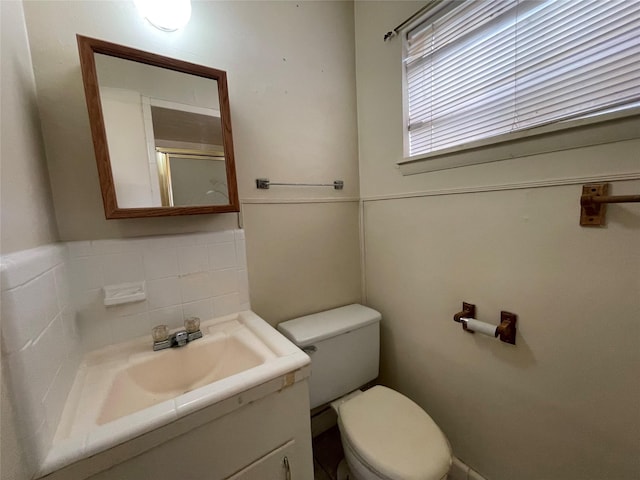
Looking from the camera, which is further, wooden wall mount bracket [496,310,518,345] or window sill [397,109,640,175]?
wooden wall mount bracket [496,310,518,345]

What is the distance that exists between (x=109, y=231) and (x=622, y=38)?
5.41ft

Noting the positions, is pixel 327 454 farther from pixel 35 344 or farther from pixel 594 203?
pixel 594 203

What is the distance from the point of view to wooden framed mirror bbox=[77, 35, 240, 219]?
819 mm

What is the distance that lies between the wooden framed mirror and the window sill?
34.7 inches

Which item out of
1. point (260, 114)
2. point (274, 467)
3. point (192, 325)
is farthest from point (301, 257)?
point (274, 467)

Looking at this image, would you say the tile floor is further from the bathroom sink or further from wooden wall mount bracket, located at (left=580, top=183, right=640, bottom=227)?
wooden wall mount bracket, located at (left=580, top=183, right=640, bottom=227)

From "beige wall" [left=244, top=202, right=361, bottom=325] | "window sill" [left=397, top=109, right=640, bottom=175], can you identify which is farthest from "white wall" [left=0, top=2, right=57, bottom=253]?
"window sill" [left=397, top=109, right=640, bottom=175]

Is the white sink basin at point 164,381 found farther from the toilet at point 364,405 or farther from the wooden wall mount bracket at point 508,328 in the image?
the wooden wall mount bracket at point 508,328

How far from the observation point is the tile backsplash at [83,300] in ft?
1.55

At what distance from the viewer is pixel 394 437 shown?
942mm

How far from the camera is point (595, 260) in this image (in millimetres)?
754

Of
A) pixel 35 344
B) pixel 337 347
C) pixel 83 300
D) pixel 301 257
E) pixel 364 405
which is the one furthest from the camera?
pixel 301 257

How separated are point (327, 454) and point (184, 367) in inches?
38.2

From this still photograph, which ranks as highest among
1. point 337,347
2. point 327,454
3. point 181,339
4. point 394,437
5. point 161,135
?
point 161,135
